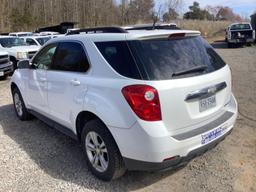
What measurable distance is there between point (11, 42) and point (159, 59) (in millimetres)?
13597

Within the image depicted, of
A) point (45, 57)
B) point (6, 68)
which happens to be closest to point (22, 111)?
point (45, 57)

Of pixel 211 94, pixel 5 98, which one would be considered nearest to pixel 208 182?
pixel 211 94

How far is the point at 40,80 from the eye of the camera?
17.3 feet

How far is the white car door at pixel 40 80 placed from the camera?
515 centimetres

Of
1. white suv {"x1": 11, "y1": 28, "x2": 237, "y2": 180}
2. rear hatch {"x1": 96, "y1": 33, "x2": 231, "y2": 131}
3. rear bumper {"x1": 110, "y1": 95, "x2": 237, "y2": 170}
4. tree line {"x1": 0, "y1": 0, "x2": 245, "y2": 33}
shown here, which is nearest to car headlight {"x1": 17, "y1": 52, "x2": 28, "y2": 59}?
white suv {"x1": 11, "y1": 28, "x2": 237, "y2": 180}

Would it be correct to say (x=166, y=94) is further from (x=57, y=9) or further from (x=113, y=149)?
(x=57, y=9)

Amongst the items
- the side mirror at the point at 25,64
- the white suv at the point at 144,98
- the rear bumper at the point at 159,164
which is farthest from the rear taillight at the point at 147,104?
the side mirror at the point at 25,64

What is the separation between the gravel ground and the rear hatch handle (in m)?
1.04

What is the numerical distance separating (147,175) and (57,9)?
55097 mm

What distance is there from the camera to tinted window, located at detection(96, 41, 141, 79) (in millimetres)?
3422

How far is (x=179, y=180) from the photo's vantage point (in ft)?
12.8

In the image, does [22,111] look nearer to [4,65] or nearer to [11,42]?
[4,65]

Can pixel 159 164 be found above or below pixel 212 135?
below

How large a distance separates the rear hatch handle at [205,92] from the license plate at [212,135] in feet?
1.40
